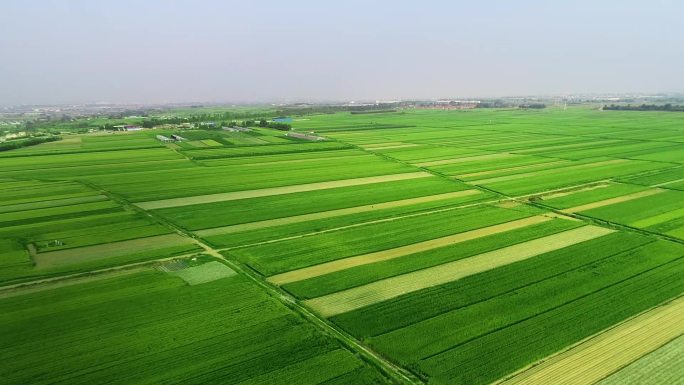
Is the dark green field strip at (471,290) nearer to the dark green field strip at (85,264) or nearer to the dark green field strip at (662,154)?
the dark green field strip at (85,264)

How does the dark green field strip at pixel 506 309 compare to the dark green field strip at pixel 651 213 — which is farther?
the dark green field strip at pixel 651 213

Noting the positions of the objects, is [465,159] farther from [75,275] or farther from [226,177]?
[75,275]

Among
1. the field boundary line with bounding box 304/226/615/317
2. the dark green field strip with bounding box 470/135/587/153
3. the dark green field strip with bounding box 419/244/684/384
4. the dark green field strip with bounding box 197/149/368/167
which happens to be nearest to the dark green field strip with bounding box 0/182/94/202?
the dark green field strip with bounding box 197/149/368/167

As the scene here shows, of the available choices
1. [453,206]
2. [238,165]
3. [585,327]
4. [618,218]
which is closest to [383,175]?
[453,206]

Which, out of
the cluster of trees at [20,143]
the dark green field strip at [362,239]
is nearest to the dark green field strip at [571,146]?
the dark green field strip at [362,239]

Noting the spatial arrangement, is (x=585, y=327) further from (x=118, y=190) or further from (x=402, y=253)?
(x=118, y=190)

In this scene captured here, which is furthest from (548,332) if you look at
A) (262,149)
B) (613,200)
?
(262,149)
